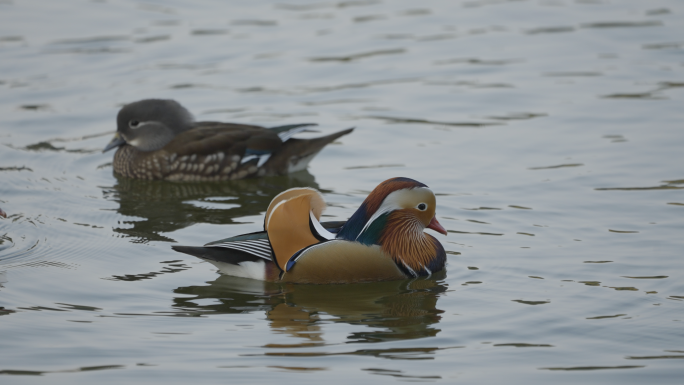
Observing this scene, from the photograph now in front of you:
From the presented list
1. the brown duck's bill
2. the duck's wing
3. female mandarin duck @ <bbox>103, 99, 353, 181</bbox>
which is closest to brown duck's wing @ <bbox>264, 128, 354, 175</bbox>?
female mandarin duck @ <bbox>103, 99, 353, 181</bbox>

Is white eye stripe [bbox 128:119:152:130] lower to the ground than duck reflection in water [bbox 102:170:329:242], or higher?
higher

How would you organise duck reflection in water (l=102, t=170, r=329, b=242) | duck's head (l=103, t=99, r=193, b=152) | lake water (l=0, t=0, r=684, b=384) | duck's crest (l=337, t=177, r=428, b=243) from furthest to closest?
1. duck's head (l=103, t=99, r=193, b=152)
2. duck reflection in water (l=102, t=170, r=329, b=242)
3. duck's crest (l=337, t=177, r=428, b=243)
4. lake water (l=0, t=0, r=684, b=384)

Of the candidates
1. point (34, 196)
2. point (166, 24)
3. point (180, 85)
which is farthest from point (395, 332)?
point (166, 24)

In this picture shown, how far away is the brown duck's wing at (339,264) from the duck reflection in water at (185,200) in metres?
1.60

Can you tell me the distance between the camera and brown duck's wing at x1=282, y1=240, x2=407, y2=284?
23.6ft

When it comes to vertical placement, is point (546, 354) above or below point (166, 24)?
below

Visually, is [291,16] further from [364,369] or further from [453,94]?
[364,369]

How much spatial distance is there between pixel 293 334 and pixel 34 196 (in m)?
4.25

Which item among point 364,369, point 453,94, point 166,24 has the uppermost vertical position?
point 166,24

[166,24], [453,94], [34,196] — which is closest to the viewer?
[34,196]

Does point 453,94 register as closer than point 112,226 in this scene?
No

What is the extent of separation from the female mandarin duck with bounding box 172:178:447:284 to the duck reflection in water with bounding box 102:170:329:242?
51.5 inches

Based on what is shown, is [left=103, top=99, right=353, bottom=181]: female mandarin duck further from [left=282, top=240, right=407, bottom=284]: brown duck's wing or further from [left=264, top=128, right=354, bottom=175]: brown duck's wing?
[left=282, top=240, right=407, bottom=284]: brown duck's wing

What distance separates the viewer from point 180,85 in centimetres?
1341
